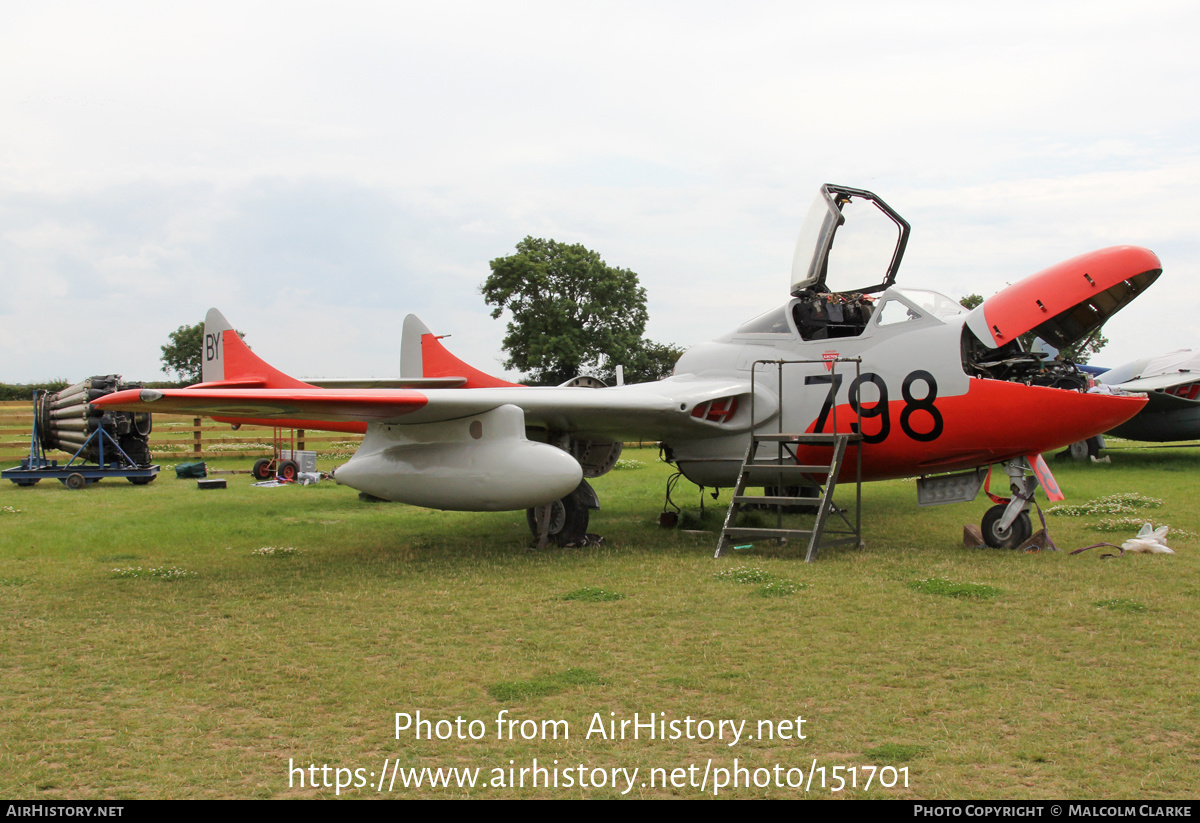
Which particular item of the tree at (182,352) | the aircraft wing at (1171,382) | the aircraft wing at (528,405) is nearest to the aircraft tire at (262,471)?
the aircraft wing at (528,405)

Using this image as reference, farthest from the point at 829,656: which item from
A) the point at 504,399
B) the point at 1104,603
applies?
the point at 504,399

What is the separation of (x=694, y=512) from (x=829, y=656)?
26.0ft

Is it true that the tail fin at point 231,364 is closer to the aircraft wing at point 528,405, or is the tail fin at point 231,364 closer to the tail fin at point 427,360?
the aircraft wing at point 528,405

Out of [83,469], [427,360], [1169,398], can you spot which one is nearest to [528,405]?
[427,360]

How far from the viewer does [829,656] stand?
518cm

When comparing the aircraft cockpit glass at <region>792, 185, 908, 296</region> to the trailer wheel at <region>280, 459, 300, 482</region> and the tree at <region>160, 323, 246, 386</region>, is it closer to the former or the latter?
the trailer wheel at <region>280, 459, 300, 482</region>

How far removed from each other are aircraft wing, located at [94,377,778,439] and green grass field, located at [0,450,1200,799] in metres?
1.51

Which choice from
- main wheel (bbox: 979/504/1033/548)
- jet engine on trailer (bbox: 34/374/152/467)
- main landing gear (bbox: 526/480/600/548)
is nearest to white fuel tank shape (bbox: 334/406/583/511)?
main landing gear (bbox: 526/480/600/548)

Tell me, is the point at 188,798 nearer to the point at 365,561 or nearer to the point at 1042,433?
the point at 365,561

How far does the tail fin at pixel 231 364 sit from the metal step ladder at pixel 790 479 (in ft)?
21.2

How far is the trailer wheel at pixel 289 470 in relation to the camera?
63.4 ft

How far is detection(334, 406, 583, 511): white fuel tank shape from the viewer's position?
861 centimetres

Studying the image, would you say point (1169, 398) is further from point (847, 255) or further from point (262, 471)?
point (262, 471)

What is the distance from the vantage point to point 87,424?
18.8m
